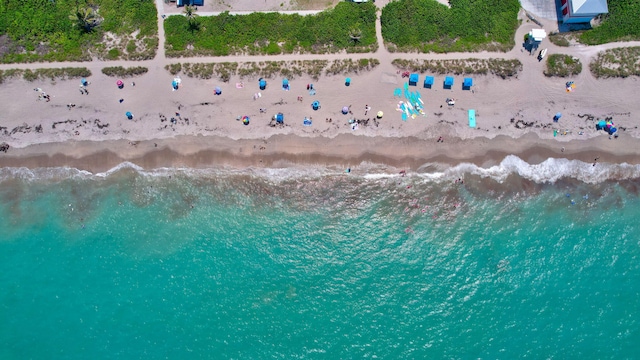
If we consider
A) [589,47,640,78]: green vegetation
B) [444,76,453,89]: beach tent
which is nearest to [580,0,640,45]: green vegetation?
[589,47,640,78]: green vegetation

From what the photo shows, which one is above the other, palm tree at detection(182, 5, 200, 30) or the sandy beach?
palm tree at detection(182, 5, 200, 30)

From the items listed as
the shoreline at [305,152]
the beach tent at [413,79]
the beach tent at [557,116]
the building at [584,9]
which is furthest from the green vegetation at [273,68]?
the building at [584,9]

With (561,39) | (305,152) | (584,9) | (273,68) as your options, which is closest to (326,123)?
(305,152)

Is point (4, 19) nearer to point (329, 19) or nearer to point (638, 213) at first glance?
point (329, 19)

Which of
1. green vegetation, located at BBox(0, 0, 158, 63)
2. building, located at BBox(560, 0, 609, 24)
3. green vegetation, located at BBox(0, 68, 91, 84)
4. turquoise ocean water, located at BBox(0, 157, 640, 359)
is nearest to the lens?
turquoise ocean water, located at BBox(0, 157, 640, 359)

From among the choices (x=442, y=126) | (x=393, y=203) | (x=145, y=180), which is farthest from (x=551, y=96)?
(x=145, y=180)

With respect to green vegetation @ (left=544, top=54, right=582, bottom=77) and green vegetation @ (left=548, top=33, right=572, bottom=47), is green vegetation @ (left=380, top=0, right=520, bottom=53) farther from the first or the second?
green vegetation @ (left=544, top=54, right=582, bottom=77)
